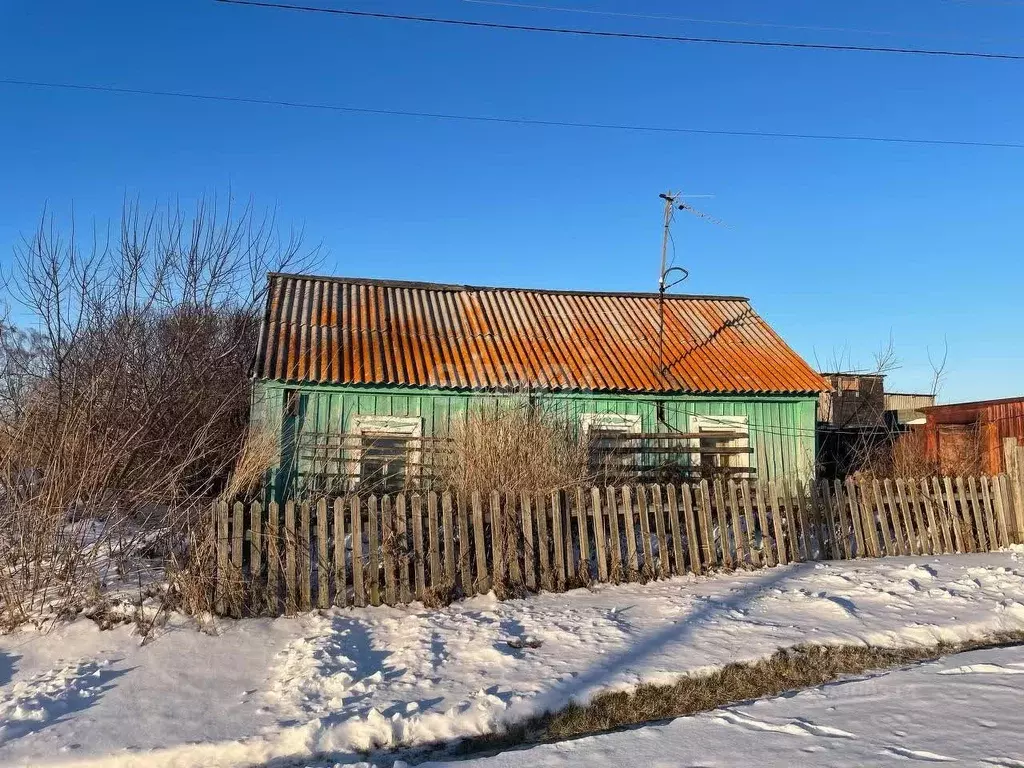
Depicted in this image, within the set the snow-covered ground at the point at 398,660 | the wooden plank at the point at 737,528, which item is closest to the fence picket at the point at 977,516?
the snow-covered ground at the point at 398,660

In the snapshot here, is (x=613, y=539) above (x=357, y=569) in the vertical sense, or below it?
above

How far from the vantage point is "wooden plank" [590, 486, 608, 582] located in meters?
6.93

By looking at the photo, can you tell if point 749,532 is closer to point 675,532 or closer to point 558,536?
point 675,532

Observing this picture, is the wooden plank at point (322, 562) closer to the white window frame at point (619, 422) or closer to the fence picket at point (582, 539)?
the fence picket at point (582, 539)

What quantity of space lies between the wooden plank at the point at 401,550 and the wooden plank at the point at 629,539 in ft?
7.12

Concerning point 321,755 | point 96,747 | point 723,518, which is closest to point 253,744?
point 321,755

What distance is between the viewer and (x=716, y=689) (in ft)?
15.1

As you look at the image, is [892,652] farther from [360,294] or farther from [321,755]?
[360,294]

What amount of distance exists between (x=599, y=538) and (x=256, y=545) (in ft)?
10.2

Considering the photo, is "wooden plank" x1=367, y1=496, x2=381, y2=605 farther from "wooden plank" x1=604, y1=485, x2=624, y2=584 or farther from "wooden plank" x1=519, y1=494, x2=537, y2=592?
"wooden plank" x1=604, y1=485, x2=624, y2=584

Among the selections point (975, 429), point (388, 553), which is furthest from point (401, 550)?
point (975, 429)

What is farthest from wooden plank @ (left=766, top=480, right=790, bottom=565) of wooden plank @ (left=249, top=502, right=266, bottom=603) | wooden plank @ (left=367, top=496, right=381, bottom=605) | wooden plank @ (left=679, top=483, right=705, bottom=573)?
wooden plank @ (left=249, top=502, right=266, bottom=603)

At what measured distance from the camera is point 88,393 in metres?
6.60

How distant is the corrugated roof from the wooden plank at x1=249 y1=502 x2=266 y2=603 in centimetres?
517
